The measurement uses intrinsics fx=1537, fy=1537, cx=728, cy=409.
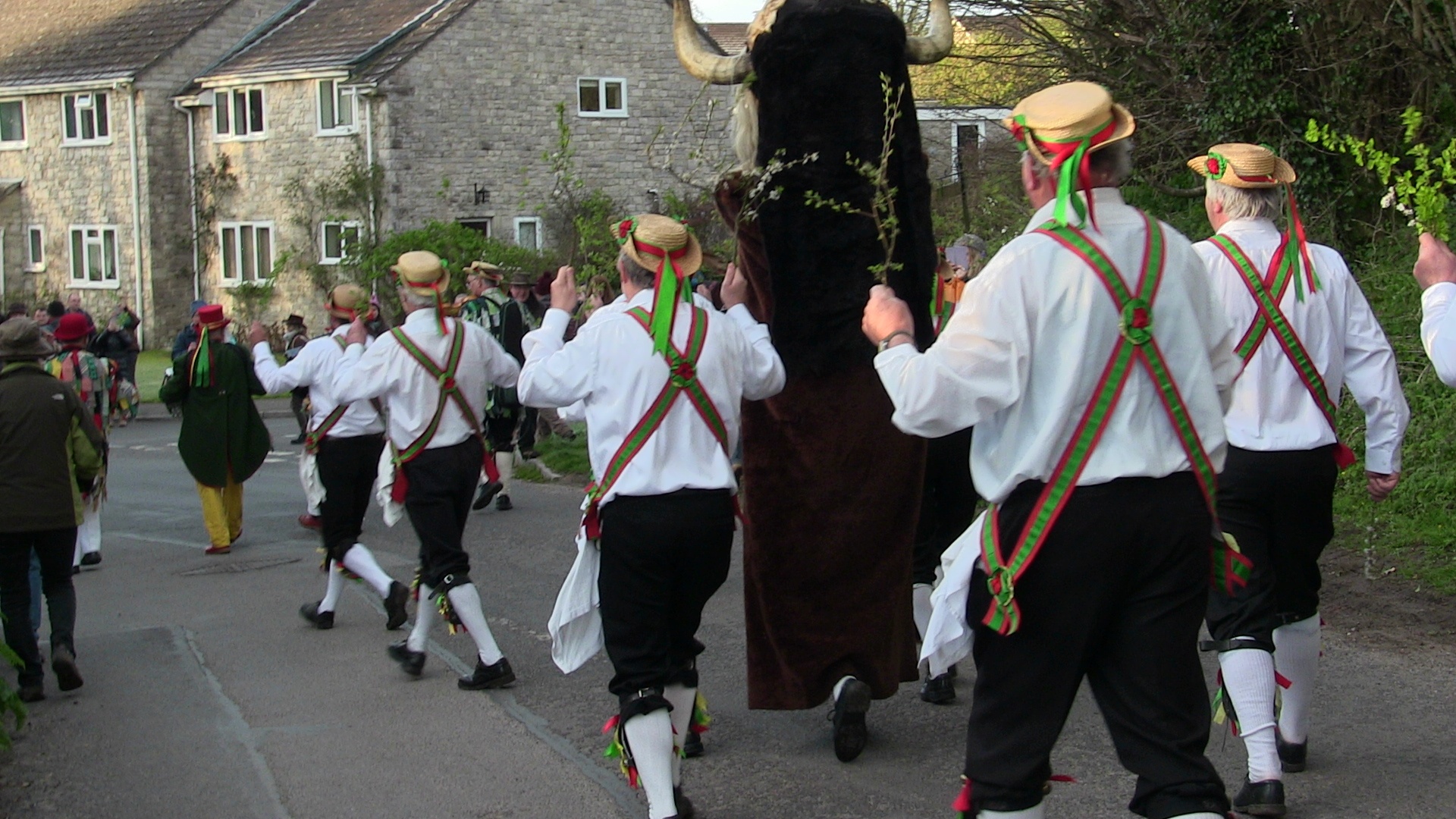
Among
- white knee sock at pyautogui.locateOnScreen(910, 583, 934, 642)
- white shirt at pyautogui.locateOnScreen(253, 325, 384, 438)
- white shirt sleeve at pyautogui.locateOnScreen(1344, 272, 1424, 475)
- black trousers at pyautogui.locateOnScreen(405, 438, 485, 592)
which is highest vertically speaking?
white shirt sleeve at pyautogui.locateOnScreen(1344, 272, 1424, 475)

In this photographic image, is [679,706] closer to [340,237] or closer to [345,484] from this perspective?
[345,484]

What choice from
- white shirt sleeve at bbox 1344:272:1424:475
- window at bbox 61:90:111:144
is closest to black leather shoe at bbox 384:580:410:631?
white shirt sleeve at bbox 1344:272:1424:475

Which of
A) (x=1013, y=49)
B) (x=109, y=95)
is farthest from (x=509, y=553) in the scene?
(x=109, y=95)

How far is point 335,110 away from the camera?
35.7 metres

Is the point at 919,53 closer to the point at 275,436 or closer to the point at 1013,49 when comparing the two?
the point at 1013,49

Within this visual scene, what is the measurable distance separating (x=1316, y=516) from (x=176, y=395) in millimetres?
8492

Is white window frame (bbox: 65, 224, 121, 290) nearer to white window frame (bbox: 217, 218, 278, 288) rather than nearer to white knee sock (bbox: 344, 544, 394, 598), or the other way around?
white window frame (bbox: 217, 218, 278, 288)

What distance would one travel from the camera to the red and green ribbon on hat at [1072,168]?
3.38 m

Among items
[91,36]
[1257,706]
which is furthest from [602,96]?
[1257,706]

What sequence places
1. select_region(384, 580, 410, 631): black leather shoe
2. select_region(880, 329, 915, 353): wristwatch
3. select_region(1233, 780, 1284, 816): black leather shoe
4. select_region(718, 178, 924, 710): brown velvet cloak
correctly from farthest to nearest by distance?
1. select_region(384, 580, 410, 631): black leather shoe
2. select_region(718, 178, 924, 710): brown velvet cloak
3. select_region(1233, 780, 1284, 816): black leather shoe
4. select_region(880, 329, 915, 353): wristwatch

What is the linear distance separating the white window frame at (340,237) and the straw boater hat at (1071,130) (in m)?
32.2

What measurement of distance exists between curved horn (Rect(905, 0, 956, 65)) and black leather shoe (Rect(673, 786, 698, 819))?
269cm

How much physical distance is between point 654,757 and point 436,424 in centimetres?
251

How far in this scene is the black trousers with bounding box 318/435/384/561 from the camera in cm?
819
